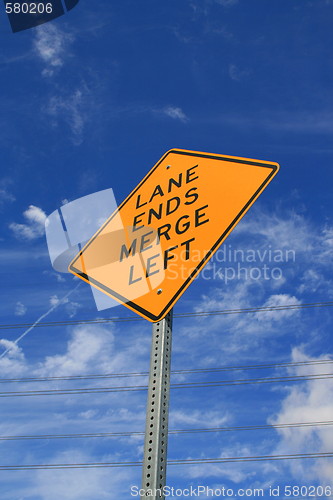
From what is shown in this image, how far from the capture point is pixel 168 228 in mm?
2711

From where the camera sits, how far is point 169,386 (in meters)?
2.27

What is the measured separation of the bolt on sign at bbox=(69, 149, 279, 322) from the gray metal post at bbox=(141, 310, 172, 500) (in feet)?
0.65

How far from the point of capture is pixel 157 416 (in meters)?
2.11

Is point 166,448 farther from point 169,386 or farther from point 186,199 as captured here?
Result: point 186,199

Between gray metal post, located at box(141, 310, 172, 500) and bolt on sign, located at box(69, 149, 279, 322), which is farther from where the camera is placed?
bolt on sign, located at box(69, 149, 279, 322)

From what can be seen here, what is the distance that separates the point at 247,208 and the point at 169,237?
0.60 metres

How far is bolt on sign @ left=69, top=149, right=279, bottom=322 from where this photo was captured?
2480 millimetres

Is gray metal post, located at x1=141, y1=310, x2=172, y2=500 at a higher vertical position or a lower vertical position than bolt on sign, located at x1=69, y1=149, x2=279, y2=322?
lower

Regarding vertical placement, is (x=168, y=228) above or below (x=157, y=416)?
above

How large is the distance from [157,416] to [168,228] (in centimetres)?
126

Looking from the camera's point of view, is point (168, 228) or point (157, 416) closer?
point (157, 416)

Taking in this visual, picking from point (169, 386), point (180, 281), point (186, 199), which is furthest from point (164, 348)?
point (186, 199)

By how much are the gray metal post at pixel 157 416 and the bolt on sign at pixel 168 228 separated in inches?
7.8

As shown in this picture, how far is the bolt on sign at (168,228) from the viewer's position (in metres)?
2.48
